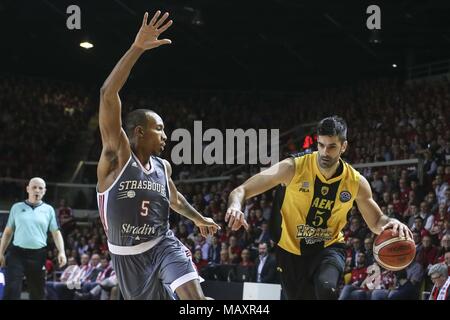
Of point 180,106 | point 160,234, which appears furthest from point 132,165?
point 180,106

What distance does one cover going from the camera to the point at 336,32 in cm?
1995

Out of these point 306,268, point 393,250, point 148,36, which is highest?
point 148,36

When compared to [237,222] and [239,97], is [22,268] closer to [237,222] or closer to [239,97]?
[237,222]

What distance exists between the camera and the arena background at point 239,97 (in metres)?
12.8

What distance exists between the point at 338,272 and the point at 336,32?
15118 millimetres

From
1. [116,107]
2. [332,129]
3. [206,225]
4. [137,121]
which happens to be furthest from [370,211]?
[116,107]

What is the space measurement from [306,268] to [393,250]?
66 cm

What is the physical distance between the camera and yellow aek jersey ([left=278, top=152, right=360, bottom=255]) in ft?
18.7

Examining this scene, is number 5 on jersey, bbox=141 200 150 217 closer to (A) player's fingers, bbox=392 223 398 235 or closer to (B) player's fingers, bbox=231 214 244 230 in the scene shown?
(B) player's fingers, bbox=231 214 244 230

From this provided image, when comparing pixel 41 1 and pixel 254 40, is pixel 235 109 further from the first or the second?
pixel 41 1

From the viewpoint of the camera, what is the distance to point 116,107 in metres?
4.73

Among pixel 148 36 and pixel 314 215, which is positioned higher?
pixel 148 36

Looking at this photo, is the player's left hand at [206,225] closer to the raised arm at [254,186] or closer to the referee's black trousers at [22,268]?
the raised arm at [254,186]

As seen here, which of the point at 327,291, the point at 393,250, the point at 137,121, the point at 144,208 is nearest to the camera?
the point at 144,208
